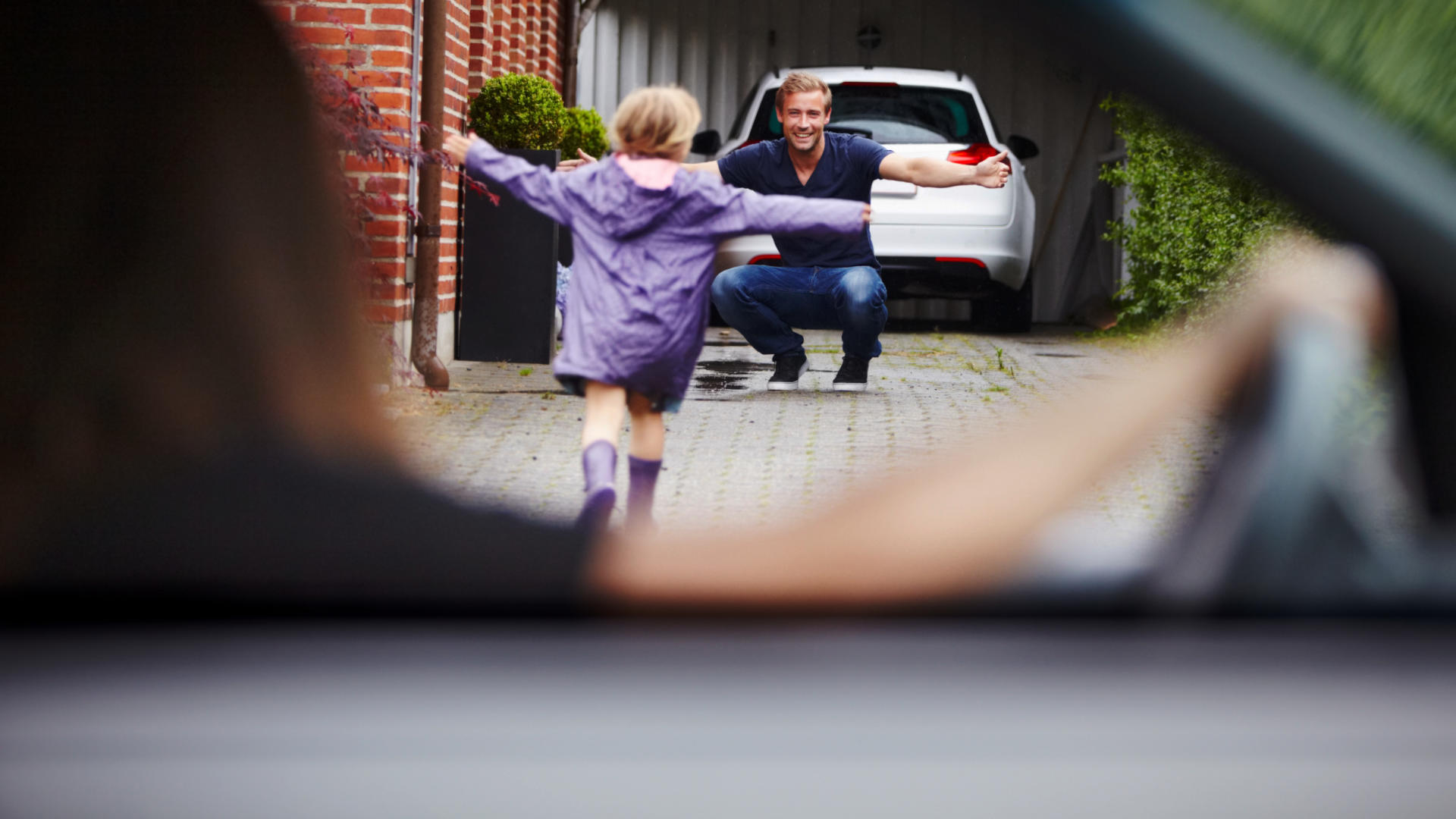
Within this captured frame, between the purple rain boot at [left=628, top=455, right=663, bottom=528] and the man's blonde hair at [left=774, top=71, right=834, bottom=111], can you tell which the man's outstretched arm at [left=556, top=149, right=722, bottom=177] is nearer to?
the purple rain boot at [left=628, top=455, right=663, bottom=528]

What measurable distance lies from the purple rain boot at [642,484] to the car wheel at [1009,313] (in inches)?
311

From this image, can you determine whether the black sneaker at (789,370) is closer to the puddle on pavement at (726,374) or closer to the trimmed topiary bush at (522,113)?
the puddle on pavement at (726,374)

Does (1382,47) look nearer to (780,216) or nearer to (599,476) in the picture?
(780,216)

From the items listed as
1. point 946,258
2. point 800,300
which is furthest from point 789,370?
point 946,258

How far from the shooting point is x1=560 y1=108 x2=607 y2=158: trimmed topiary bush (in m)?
7.29

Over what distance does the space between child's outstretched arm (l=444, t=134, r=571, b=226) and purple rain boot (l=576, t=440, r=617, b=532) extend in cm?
29

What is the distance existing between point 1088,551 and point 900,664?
0.14 m

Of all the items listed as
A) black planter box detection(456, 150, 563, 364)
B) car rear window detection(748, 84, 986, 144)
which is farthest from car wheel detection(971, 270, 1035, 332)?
black planter box detection(456, 150, 563, 364)

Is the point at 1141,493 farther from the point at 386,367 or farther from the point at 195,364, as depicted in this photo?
the point at 386,367

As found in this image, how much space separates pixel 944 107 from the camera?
7914 mm

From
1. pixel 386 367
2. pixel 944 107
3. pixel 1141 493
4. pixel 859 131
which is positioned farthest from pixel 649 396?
pixel 944 107

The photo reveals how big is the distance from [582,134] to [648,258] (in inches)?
238

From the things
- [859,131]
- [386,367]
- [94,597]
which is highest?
[94,597]

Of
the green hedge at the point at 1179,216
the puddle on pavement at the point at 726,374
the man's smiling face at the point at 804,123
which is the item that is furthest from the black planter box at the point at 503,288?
the man's smiling face at the point at 804,123
